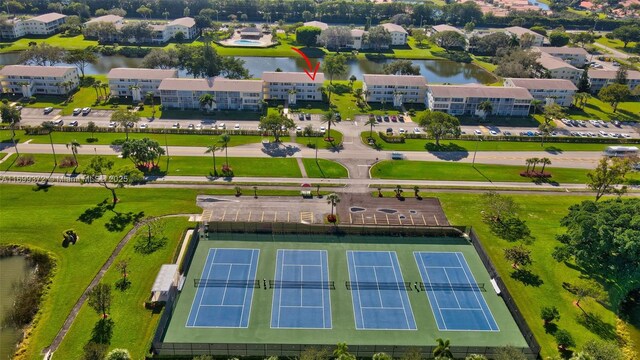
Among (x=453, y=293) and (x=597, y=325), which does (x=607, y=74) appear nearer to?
(x=597, y=325)

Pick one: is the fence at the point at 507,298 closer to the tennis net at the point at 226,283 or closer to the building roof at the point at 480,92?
the tennis net at the point at 226,283

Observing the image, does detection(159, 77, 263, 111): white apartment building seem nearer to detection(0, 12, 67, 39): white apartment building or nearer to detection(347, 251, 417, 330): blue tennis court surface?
detection(347, 251, 417, 330): blue tennis court surface

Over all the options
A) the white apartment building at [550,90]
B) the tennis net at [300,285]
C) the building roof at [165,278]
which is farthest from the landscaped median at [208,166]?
the white apartment building at [550,90]

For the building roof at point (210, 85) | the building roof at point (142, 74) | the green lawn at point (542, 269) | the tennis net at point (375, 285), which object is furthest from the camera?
the building roof at point (142, 74)

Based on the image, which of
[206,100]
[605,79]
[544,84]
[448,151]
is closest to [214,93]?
[206,100]

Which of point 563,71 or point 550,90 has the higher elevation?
point 563,71

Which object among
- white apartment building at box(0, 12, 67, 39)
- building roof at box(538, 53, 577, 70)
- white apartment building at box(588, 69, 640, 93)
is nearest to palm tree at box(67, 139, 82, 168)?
white apartment building at box(0, 12, 67, 39)
